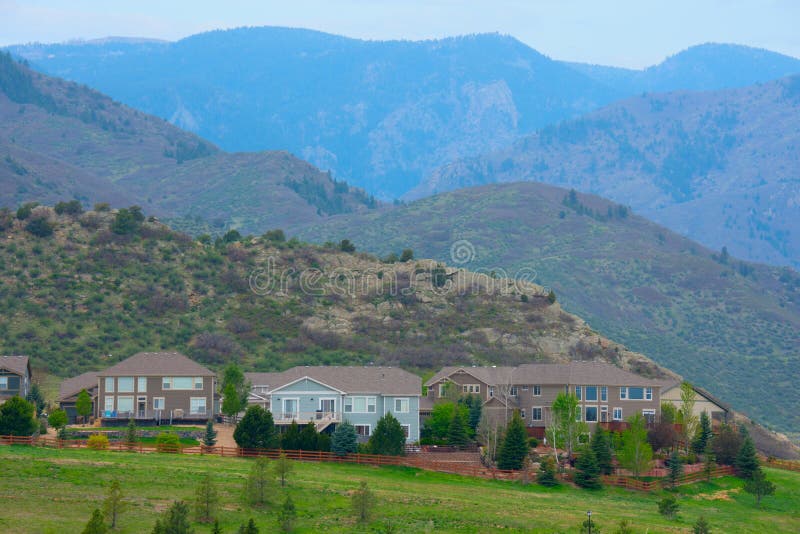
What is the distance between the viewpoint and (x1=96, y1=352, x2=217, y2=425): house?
8662cm

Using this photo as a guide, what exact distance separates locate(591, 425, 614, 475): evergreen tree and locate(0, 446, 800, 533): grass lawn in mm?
2949

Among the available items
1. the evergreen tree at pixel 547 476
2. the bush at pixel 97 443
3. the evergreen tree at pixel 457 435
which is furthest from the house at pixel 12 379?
the evergreen tree at pixel 547 476

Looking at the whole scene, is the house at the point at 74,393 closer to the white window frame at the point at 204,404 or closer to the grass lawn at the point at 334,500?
the white window frame at the point at 204,404

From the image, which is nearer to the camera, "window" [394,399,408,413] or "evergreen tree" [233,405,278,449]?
"evergreen tree" [233,405,278,449]

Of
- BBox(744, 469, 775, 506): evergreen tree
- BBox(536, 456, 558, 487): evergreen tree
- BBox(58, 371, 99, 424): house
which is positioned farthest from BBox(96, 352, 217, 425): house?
BBox(744, 469, 775, 506): evergreen tree

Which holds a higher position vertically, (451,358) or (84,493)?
(451,358)

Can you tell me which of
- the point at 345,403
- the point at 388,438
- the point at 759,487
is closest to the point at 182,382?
the point at 345,403

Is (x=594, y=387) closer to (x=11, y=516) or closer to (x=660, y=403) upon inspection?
(x=660, y=403)

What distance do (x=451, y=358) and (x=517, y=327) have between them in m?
13.4

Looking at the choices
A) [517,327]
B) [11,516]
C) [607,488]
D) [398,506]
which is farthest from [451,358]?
[11,516]

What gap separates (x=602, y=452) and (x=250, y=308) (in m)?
68.1

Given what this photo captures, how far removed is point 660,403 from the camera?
91.2 metres

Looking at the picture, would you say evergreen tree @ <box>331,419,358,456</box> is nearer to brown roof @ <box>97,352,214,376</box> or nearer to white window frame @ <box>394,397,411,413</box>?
white window frame @ <box>394,397,411,413</box>

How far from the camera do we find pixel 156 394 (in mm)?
87062
